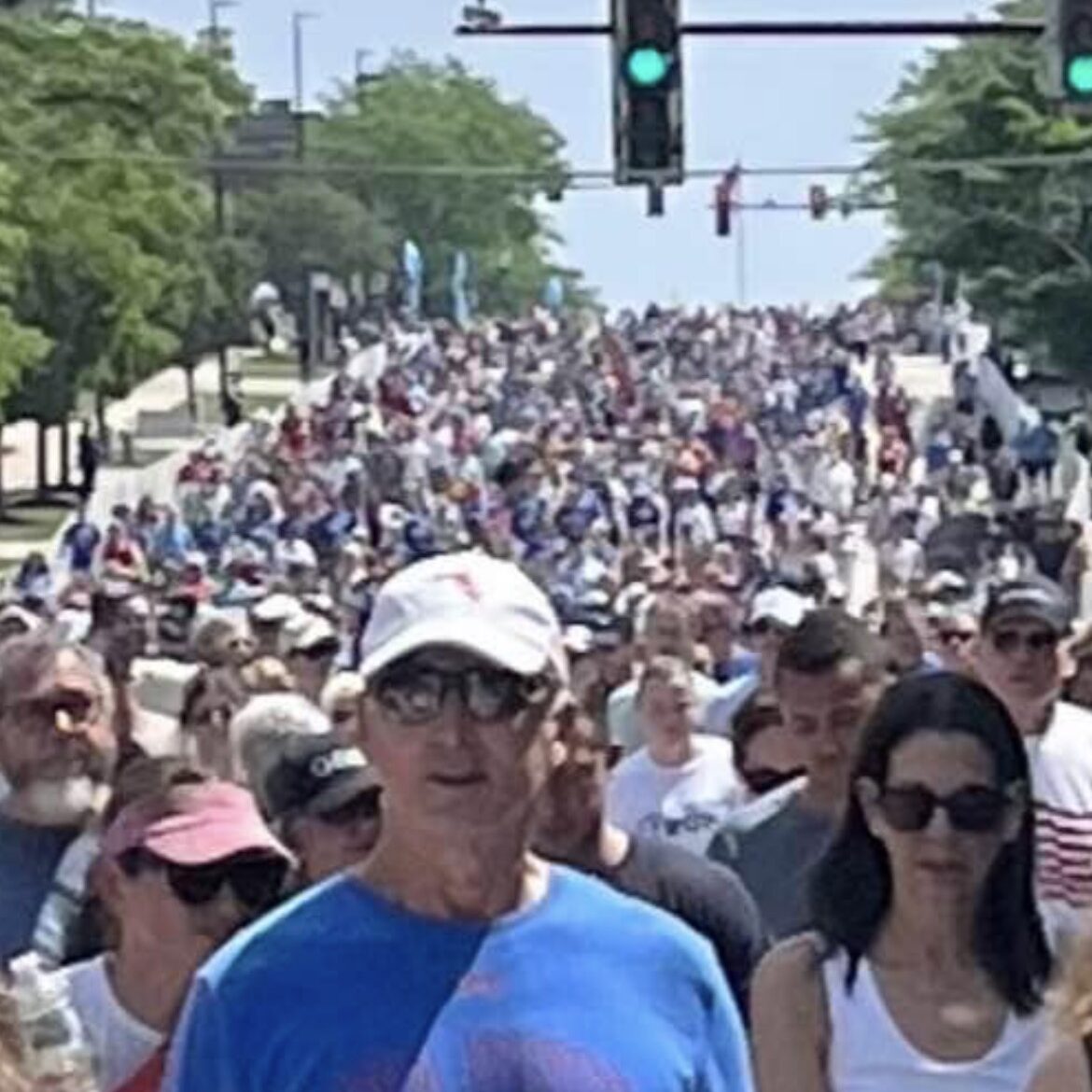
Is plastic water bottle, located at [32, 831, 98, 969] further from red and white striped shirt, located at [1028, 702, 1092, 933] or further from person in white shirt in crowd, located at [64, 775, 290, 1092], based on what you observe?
red and white striped shirt, located at [1028, 702, 1092, 933]

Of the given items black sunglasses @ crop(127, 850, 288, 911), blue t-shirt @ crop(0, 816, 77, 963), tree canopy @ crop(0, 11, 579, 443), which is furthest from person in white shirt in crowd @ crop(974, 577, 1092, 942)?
tree canopy @ crop(0, 11, 579, 443)

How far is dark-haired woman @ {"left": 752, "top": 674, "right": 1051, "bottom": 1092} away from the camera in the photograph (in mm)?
6918

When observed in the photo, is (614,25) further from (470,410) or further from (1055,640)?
(470,410)

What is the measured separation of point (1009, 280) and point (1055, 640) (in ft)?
206

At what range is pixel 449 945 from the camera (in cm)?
557

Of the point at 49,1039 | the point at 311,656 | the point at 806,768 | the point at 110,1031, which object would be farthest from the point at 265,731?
the point at 311,656

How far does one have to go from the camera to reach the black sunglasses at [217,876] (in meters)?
7.41

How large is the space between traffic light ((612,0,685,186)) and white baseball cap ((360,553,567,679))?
19.8 m

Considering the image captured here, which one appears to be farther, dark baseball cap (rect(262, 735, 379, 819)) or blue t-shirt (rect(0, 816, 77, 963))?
blue t-shirt (rect(0, 816, 77, 963))

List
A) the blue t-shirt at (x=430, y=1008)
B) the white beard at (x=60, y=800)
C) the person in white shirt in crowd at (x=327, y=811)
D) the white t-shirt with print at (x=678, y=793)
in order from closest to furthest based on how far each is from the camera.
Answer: the blue t-shirt at (x=430, y=1008) < the person in white shirt in crowd at (x=327, y=811) < the white beard at (x=60, y=800) < the white t-shirt with print at (x=678, y=793)

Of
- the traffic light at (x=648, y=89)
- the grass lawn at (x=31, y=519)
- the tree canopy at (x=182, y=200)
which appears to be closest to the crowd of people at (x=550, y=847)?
the traffic light at (x=648, y=89)

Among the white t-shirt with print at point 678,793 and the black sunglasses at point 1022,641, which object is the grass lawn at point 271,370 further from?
the black sunglasses at point 1022,641

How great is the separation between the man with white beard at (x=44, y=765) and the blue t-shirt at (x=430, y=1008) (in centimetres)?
310

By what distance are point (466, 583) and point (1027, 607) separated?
18.4 feet
